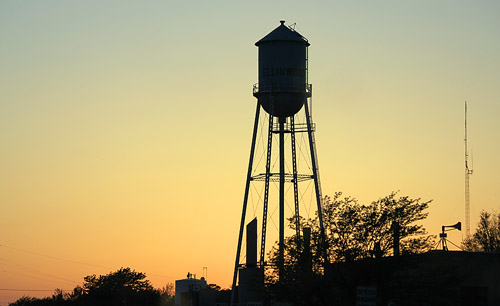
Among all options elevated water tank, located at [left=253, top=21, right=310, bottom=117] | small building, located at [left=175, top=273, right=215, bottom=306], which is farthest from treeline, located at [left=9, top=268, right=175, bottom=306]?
elevated water tank, located at [left=253, top=21, right=310, bottom=117]

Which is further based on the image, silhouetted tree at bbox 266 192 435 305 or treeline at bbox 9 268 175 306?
treeline at bbox 9 268 175 306

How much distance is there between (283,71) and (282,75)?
34 centimetres

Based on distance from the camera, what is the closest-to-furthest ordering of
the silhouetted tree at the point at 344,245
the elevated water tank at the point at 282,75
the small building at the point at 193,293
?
1. the silhouetted tree at the point at 344,245
2. the elevated water tank at the point at 282,75
3. the small building at the point at 193,293

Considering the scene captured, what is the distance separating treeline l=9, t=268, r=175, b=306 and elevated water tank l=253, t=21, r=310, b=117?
67.0 meters

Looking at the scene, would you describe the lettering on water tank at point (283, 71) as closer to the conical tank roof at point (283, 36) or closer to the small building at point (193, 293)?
the conical tank roof at point (283, 36)

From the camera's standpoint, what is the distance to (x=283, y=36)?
85875 mm

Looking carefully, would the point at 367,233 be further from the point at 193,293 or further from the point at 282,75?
the point at 193,293

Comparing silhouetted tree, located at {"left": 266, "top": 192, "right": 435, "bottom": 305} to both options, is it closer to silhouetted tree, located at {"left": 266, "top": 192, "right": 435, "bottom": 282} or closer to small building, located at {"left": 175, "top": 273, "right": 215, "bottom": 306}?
silhouetted tree, located at {"left": 266, "top": 192, "right": 435, "bottom": 282}

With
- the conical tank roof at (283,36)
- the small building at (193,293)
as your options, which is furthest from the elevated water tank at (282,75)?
the small building at (193,293)

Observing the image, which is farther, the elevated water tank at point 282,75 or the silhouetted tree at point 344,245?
the elevated water tank at point 282,75

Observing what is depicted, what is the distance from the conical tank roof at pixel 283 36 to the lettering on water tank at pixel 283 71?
7.88 feet

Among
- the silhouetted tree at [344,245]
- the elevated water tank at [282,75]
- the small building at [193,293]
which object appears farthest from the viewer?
the small building at [193,293]

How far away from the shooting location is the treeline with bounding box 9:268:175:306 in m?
149

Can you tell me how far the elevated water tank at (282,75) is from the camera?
8544 cm
